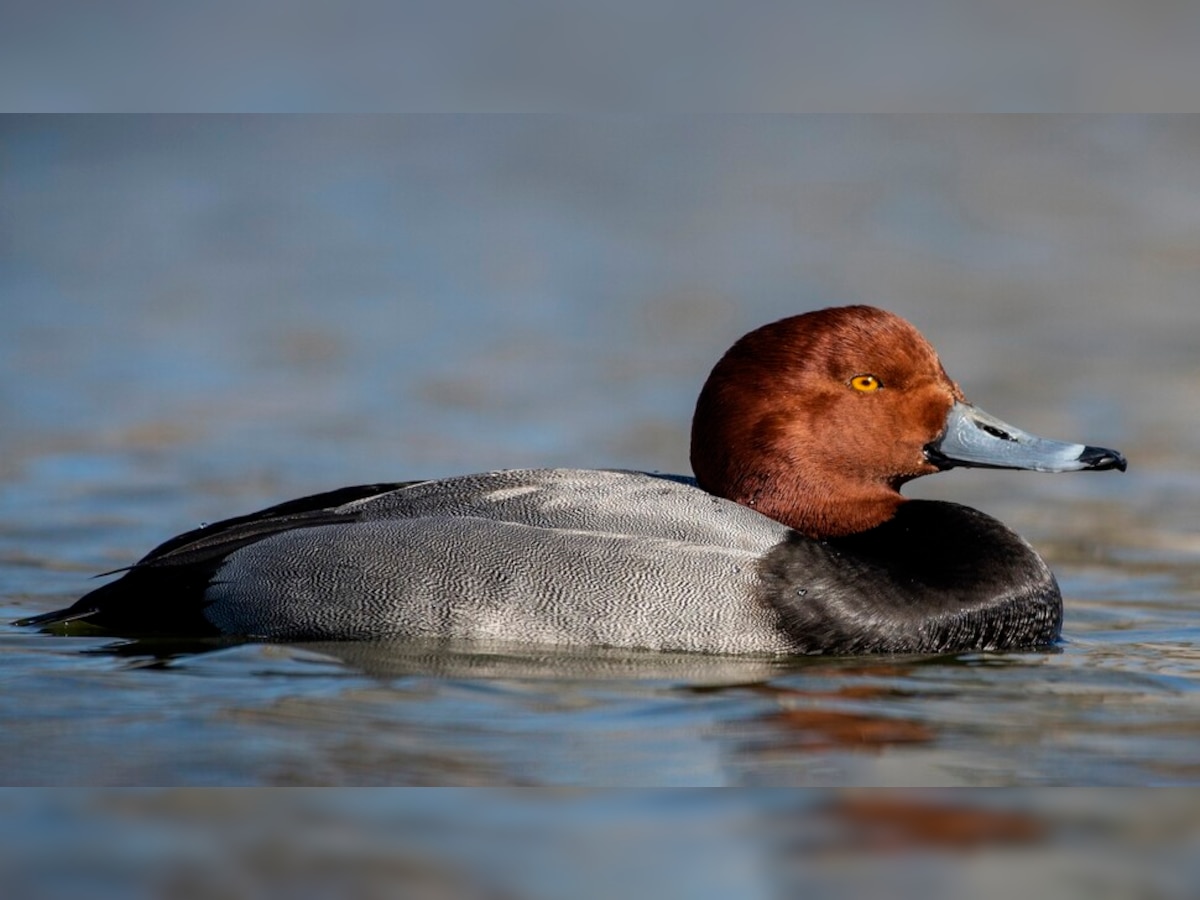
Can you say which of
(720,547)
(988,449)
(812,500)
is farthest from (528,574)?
(988,449)

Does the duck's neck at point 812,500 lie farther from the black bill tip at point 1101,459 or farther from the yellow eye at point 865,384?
the black bill tip at point 1101,459

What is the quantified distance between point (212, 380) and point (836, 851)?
6.98m

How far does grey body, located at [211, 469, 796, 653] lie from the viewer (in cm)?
585

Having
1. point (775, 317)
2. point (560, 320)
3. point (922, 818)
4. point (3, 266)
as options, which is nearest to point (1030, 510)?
point (775, 317)

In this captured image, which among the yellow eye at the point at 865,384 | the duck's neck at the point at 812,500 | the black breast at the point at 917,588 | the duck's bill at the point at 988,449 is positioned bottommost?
the black breast at the point at 917,588

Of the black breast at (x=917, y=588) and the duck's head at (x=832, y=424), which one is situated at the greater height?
the duck's head at (x=832, y=424)

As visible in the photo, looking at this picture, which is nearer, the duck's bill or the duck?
the duck

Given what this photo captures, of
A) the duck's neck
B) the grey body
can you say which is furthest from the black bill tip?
the grey body

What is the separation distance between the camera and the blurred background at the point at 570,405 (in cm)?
489

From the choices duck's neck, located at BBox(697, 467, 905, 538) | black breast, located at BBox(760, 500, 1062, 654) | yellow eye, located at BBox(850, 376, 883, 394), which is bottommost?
black breast, located at BBox(760, 500, 1062, 654)

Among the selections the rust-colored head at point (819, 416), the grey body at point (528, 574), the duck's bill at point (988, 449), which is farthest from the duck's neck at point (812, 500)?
the duck's bill at point (988, 449)

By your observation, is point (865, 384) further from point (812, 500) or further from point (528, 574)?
point (528, 574)

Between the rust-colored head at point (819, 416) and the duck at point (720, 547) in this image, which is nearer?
the duck at point (720, 547)

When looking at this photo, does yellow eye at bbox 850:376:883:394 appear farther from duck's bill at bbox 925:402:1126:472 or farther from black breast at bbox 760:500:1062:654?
black breast at bbox 760:500:1062:654
